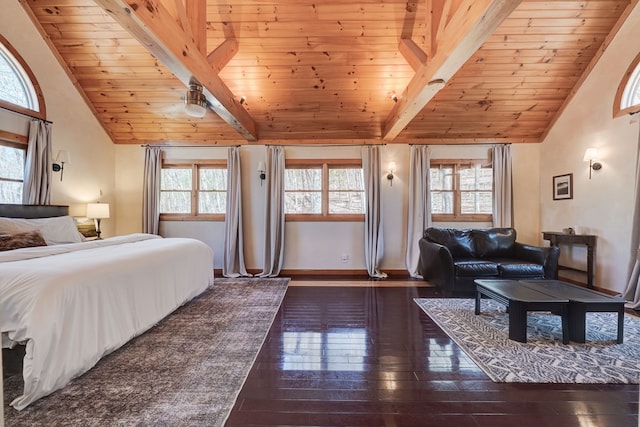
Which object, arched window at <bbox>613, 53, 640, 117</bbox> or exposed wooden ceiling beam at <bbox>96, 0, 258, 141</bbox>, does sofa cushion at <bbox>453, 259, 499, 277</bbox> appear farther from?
exposed wooden ceiling beam at <bbox>96, 0, 258, 141</bbox>

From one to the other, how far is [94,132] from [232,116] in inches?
109

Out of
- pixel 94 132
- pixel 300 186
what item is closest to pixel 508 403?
pixel 300 186

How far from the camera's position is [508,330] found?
2.68 meters

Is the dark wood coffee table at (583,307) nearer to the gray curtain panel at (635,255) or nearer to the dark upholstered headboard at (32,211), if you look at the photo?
the gray curtain panel at (635,255)

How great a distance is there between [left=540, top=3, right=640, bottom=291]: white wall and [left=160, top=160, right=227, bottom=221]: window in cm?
571

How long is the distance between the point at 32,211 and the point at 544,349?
18.8 ft

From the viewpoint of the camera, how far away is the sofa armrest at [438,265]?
3783 millimetres

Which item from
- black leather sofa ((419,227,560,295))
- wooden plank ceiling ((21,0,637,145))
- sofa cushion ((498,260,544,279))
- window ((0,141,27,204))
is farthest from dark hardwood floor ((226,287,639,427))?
window ((0,141,27,204))

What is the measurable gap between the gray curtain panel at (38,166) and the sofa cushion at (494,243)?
6095 mm

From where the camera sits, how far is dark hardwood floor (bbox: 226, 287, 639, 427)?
164 centimetres

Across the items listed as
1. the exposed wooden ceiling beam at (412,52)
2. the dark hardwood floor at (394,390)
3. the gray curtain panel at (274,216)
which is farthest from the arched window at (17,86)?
the exposed wooden ceiling beam at (412,52)

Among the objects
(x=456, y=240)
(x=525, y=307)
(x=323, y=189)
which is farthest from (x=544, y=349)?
(x=323, y=189)

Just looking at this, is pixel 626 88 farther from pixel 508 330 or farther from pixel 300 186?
pixel 300 186

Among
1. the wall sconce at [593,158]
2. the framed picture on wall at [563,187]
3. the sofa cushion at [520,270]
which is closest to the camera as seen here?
the sofa cushion at [520,270]
